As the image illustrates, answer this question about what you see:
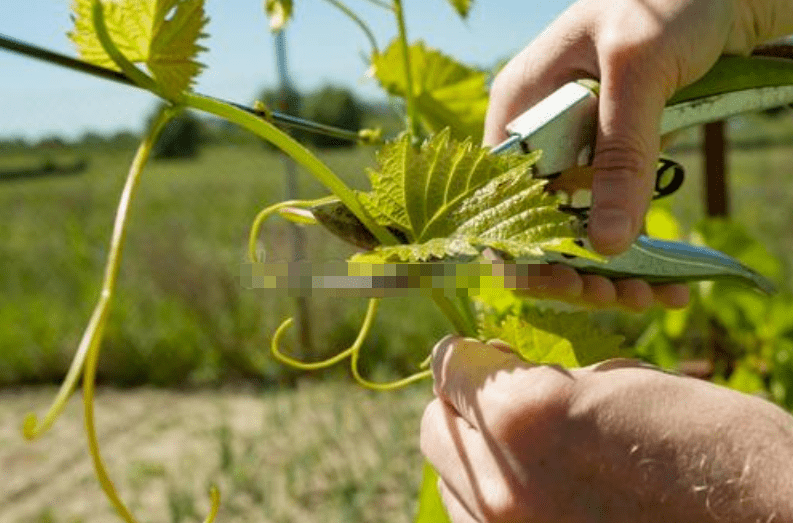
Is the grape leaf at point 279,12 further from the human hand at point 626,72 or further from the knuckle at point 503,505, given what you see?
the knuckle at point 503,505

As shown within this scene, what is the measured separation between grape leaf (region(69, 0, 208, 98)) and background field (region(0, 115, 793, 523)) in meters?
1.14

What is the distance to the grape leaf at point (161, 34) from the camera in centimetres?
62

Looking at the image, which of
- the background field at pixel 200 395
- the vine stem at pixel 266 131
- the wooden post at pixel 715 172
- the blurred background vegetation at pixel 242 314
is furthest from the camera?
the background field at pixel 200 395

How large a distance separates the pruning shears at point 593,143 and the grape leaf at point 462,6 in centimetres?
26

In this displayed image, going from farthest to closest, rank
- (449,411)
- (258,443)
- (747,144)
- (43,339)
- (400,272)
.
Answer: (747,144) < (43,339) < (258,443) < (449,411) < (400,272)

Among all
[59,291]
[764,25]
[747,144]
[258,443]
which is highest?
[747,144]

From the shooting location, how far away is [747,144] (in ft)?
65.9

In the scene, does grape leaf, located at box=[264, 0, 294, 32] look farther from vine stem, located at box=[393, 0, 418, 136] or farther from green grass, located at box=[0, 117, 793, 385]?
green grass, located at box=[0, 117, 793, 385]

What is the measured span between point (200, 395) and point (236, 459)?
126 cm

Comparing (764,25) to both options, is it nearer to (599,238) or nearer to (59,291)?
(599,238)

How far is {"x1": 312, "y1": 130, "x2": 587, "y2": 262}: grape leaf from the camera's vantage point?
64cm

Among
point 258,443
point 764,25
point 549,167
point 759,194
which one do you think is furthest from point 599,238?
point 759,194

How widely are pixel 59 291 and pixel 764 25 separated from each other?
518cm

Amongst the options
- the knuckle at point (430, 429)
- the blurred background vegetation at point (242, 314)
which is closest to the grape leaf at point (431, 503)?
the knuckle at point (430, 429)
